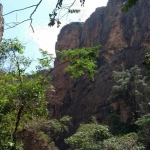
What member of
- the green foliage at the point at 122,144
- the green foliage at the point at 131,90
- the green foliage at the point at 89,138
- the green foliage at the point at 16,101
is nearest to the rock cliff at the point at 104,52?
the green foliage at the point at 131,90

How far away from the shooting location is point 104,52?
105ft

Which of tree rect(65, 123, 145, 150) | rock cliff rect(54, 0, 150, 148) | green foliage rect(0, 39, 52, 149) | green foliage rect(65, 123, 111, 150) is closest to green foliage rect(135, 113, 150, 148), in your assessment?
tree rect(65, 123, 145, 150)

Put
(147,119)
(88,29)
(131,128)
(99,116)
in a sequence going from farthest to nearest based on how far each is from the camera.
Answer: (88,29) → (99,116) → (131,128) → (147,119)

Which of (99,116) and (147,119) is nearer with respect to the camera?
(147,119)

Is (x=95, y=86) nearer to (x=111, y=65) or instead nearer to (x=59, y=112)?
(x=111, y=65)

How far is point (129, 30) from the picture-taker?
3097cm

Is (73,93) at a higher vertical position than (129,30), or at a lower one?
lower

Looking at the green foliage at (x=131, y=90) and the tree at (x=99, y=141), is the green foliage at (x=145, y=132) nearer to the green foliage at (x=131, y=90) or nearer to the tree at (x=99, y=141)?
the tree at (x=99, y=141)

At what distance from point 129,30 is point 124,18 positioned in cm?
194

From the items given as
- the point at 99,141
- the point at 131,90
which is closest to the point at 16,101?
the point at 99,141

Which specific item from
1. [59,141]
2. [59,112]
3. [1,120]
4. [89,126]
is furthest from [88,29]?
[1,120]

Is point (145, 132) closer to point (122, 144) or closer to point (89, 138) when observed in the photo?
point (122, 144)

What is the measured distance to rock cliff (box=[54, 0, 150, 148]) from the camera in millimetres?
28734

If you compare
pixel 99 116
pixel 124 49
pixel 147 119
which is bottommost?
pixel 147 119
